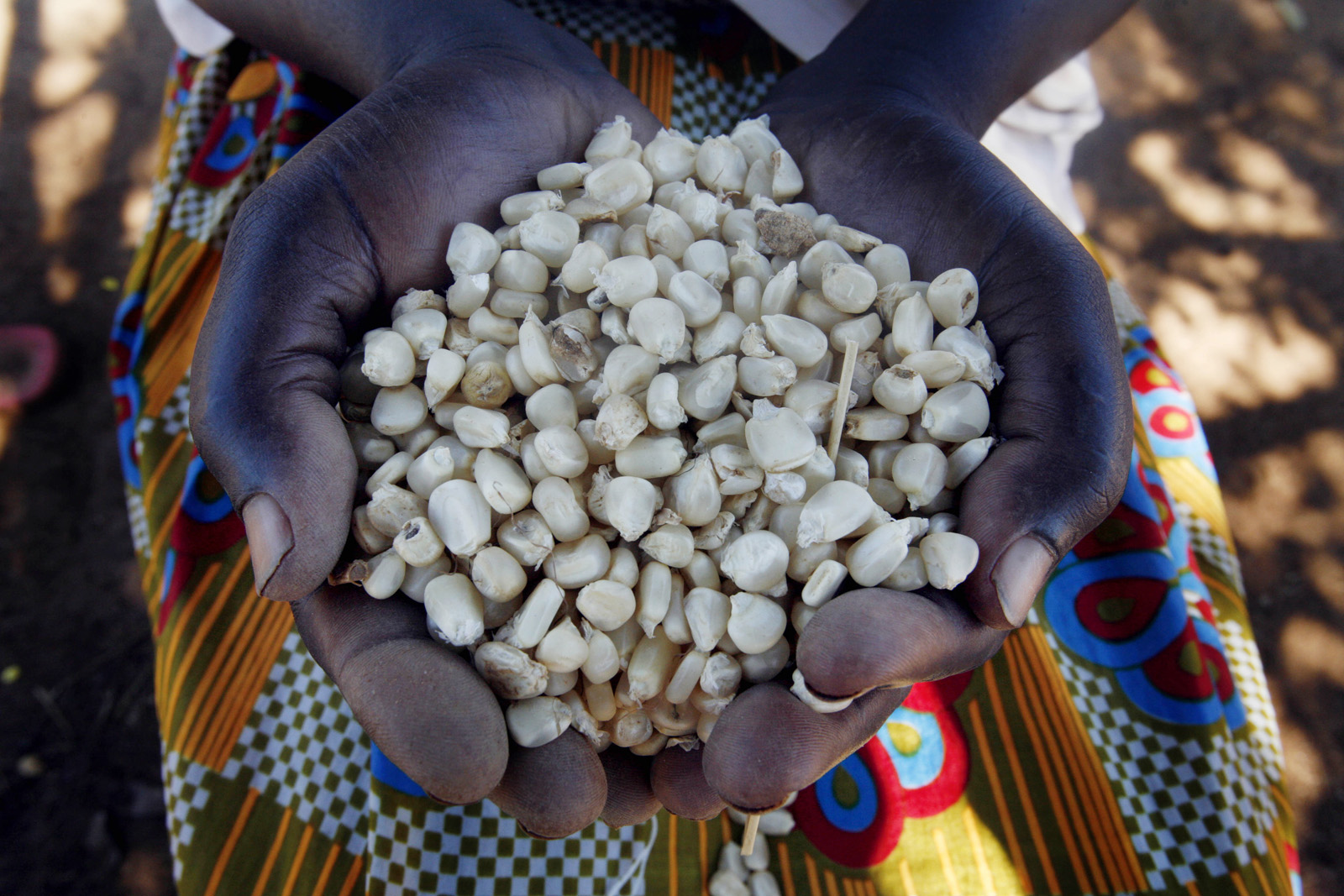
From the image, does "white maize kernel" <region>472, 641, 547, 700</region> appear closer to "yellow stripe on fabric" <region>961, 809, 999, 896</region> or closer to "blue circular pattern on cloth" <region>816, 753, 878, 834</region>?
"blue circular pattern on cloth" <region>816, 753, 878, 834</region>

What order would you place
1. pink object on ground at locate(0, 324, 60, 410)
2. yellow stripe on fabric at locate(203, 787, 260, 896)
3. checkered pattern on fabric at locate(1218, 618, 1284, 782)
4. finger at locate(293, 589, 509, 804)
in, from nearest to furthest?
finger at locate(293, 589, 509, 804)
yellow stripe on fabric at locate(203, 787, 260, 896)
checkered pattern on fabric at locate(1218, 618, 1284, 782)
pink object on ground at locate(0, 324, 60, 410)

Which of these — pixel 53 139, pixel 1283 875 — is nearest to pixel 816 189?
pixel 1283 875

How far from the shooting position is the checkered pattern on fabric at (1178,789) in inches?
45.8

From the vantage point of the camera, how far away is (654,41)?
1.61m

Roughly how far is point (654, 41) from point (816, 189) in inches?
23.7

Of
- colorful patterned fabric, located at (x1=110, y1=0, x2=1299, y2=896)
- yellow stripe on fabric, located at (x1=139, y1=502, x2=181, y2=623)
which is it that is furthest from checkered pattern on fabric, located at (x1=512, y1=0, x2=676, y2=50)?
yellow stripe on fabric, located at (x1=139, y1=502, x2=181, y2=623)

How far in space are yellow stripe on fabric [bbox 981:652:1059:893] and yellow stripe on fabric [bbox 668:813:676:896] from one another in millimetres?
459

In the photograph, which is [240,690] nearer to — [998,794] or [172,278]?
[172,278]

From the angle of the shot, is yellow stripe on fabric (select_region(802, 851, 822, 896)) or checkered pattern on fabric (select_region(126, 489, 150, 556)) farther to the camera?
checkered pattern on fabric (select_region(126, 489, 150, 556))

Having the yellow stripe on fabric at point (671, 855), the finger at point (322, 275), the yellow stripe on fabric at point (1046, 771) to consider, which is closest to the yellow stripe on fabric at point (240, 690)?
the finger at point (322, 275)

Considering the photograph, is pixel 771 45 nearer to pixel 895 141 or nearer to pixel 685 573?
pixel 895 141

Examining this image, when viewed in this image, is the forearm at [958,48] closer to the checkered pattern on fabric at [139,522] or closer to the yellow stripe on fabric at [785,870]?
the yellow stripe on fabric at [785,870]

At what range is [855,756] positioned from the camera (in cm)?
120

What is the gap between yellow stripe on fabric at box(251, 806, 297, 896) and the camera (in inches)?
42.8
